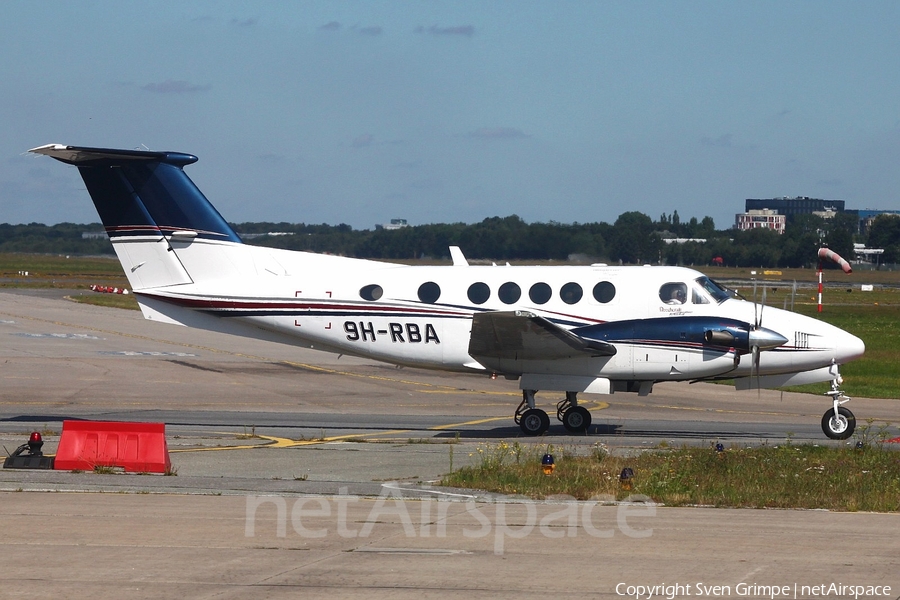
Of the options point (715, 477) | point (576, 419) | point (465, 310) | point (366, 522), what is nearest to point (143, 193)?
point (465, 310)

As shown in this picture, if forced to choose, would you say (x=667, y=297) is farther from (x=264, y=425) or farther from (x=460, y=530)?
(x=460, y=530)

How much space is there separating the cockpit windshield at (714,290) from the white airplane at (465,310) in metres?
0.03

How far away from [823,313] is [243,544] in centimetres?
5537

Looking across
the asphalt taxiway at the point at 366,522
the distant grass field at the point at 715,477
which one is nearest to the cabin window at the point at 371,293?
the asphalt taxiway at the point at 366,522

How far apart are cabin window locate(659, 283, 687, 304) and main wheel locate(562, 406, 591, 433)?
8.36ft

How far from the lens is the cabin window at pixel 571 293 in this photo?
62.8ft

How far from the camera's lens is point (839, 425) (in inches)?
710

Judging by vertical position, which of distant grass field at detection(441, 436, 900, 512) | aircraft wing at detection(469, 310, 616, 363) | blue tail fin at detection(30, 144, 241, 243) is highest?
blue tail fin at detection(30, 144, 241, 243)

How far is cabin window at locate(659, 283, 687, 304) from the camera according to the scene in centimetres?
1903

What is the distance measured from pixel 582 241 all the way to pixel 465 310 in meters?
11.7

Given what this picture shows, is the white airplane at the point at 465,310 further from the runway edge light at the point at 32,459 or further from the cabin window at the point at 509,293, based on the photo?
the runway edge light at the point at 32,459

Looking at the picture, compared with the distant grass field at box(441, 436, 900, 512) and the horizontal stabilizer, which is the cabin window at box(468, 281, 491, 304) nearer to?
the distant grass field at box(441, 436, 900, 512)

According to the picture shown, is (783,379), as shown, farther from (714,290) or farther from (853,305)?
(853,305)

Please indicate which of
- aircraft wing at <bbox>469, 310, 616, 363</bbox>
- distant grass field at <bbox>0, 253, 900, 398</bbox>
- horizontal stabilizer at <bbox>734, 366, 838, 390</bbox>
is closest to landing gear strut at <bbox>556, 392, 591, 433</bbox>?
aircraft wing at <bbox>469, 310, 616, 363</bbox>
